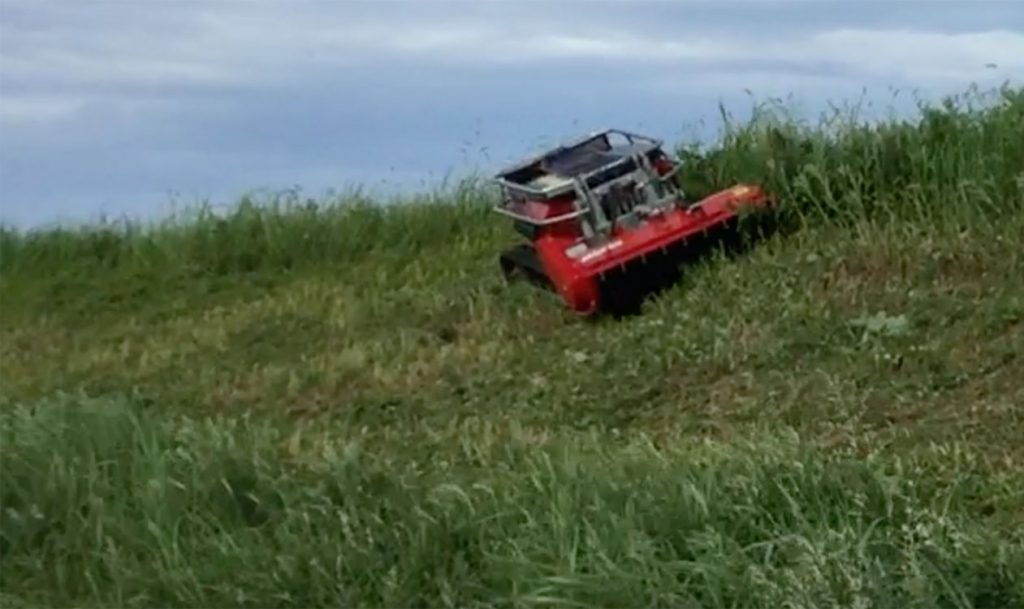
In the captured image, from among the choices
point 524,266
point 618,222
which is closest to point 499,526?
point 618,222

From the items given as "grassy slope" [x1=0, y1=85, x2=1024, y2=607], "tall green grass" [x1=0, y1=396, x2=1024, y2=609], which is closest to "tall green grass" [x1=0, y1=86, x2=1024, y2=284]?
"grassy slope" [x1=0, y1=85, x2=1024, y2=607]

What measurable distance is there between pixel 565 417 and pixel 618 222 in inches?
55.5

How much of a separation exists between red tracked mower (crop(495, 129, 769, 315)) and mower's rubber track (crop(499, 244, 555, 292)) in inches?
0.7

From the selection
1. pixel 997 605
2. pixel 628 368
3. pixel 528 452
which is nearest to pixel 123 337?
pixel 628 368

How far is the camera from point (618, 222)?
759 cm

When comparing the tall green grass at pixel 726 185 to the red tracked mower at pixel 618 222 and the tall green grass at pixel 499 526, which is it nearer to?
the red tracked mower at pixel 618 222

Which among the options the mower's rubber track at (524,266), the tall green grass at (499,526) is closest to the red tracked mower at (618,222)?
the mower's rubber track at (524,266)

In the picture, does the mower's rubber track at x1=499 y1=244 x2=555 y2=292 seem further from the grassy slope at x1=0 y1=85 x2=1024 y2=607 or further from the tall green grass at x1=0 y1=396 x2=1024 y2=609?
the tall green grass at x1=0 y1=396 x2=1024 y2=609

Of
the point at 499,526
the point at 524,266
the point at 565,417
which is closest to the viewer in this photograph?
the point at 499,526

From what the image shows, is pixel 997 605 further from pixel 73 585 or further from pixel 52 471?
pixel 52 471

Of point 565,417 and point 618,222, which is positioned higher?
point 618,222

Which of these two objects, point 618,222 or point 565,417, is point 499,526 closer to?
point 565,417

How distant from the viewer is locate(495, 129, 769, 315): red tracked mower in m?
7.45

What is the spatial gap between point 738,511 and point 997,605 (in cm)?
68
